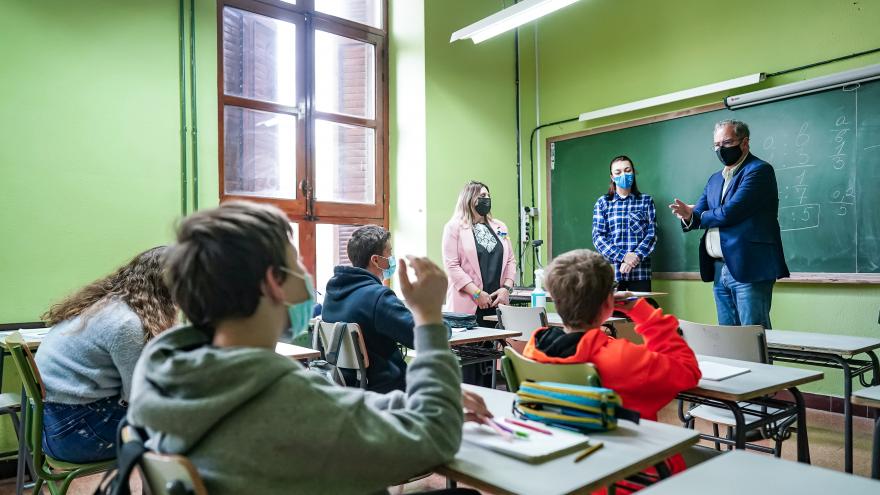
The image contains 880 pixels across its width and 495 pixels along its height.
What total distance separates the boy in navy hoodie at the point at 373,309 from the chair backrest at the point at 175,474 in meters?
1.39

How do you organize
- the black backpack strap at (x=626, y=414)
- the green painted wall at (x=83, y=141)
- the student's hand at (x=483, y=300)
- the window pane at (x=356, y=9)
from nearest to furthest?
the black backpack strap at (x=626, y=414)
the green painted wall at (x=83, y=141)
the student's hand at (x=483, y=300)
the window pane at (x=356, y=9)

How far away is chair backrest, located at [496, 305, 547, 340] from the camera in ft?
11.2

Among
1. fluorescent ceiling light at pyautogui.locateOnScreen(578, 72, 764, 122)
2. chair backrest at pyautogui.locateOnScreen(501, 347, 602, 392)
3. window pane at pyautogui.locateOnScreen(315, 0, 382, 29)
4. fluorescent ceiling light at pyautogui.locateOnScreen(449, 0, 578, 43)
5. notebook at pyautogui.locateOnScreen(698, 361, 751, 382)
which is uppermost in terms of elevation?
window pane at pyautogui.locateOnScreen(315, 0, 382, 29)

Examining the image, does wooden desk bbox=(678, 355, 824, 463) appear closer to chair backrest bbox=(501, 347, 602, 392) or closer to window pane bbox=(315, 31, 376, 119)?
chair backrest bbox=(501, 347, 602, 392)

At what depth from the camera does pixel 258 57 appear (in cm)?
444

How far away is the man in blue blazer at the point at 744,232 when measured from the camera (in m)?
3.19

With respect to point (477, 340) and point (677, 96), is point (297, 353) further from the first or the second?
point (677, 96)

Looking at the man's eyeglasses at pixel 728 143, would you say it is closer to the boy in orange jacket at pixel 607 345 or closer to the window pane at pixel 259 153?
the boy in orange jacket at pixel 607 345

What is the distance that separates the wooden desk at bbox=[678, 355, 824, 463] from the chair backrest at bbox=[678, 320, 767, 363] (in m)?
0.26

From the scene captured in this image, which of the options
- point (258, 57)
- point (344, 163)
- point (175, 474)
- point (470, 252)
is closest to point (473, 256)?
point (470, 252)

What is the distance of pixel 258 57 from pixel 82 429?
3181mm

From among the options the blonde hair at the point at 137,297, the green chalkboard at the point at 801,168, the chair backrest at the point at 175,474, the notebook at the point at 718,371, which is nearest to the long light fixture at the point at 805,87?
the green chalkboard at the point at 801,168

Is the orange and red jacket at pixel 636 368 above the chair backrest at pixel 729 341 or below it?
above

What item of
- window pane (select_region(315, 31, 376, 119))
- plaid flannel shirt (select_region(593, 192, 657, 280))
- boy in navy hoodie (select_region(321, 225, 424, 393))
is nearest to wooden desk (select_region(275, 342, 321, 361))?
boy in navy hoodie (select_region(321, 225, 424, 393))
